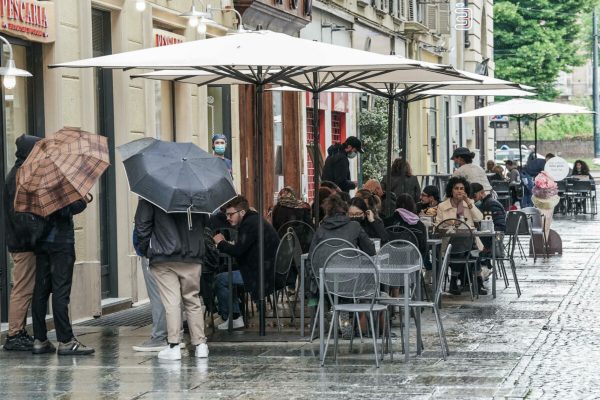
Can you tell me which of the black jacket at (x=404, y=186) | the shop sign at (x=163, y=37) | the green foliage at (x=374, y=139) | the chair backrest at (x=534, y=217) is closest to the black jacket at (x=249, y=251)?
the shop sign at (x=163, y=37)

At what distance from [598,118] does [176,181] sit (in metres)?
66.7

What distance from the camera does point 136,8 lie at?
1686 centimetres

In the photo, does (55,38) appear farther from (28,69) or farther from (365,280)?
(365,280)

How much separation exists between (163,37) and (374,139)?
13793 mm

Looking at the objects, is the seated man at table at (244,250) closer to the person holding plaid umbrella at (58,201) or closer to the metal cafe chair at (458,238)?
the person holding plaid umbrella at (58,201)

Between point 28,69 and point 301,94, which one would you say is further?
point 301,94

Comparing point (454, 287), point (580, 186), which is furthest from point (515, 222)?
point (580, 186)

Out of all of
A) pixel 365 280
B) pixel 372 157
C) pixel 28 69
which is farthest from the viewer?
pixel 372 157

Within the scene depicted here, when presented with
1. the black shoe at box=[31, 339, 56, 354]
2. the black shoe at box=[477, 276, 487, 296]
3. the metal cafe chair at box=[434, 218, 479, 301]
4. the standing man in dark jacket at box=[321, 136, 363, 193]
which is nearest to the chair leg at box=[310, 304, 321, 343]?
the black shoe at box=[31, 339, 56, 354]


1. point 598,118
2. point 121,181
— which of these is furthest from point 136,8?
point 598,118

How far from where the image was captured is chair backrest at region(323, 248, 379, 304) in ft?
38.1

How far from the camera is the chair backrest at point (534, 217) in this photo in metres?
22.3

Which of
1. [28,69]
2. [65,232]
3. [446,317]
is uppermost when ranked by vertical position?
[28,69]

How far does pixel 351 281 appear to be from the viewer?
1173cm
